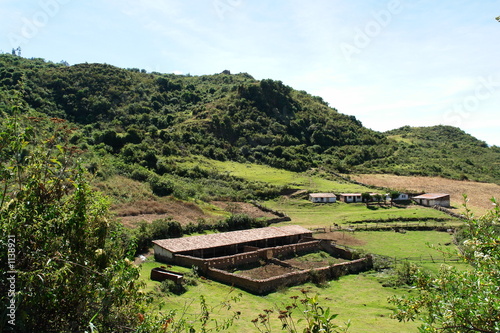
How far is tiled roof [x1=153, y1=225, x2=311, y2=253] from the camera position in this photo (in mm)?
29172

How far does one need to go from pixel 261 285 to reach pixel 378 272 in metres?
11.7

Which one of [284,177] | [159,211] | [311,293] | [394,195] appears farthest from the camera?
[284,177]

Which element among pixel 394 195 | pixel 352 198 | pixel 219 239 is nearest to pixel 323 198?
pixel 352 198

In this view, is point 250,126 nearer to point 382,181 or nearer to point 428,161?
Answer: point 382,181

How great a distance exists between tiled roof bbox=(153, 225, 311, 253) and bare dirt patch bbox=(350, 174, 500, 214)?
38941 millimetres

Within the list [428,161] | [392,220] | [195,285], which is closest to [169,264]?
[195,285]

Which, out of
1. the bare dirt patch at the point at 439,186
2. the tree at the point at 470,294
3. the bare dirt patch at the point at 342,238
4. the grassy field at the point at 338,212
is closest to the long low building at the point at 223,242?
the bare dirt patch at the point at 342,238

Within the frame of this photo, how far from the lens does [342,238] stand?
3997cm

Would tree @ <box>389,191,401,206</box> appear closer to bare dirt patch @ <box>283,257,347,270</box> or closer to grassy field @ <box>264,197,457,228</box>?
grassy field @ <box>264,197,457,228</box>

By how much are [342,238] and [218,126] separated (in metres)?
72.7

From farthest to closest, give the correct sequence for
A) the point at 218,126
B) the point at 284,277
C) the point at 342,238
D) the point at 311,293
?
the point at 218,126
the point at 342,238
the point at 284,277
the point at 311,293

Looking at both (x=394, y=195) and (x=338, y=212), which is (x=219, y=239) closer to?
(x=338, y=212)

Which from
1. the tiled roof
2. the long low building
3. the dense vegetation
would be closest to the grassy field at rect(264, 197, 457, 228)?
the dense vegetation

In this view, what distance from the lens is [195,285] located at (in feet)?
76.4
